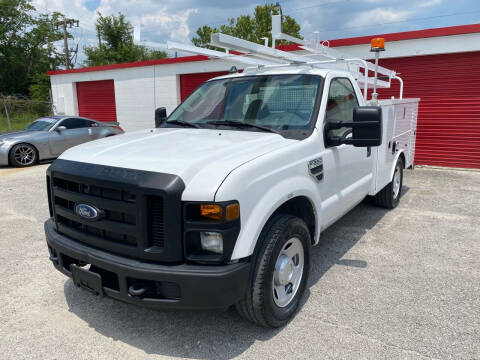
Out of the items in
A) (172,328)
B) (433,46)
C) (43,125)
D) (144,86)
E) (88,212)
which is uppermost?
(433,46)

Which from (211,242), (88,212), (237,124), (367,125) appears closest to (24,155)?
(237,124)

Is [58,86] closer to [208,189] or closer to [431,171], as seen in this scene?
[431,171]

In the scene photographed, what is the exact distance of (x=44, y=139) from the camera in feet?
35.2

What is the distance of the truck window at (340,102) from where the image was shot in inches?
147

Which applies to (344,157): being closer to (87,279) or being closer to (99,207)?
(99,207)

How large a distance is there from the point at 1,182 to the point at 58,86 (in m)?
12.6

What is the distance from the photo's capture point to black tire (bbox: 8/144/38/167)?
1027cm

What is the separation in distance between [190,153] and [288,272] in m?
1.24

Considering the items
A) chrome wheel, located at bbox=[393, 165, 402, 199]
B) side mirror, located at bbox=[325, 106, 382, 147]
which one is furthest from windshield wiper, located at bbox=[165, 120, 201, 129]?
chrome wheel, located at bbox=[393, 165, 402, 199]

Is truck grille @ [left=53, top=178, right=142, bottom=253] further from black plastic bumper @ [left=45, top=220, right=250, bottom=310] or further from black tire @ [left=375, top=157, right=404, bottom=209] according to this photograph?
black tire @ [left=375, top=157, right=404, bottom=209]

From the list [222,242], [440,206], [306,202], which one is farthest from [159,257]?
[440,206]

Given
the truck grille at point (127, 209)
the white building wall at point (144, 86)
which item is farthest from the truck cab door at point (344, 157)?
the white building wall at point (144, 86)

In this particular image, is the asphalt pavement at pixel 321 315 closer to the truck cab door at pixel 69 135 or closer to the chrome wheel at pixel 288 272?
the chrome wheel at pixel 288 272

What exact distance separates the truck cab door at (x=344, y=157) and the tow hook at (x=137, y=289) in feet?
Answer: 6.38
